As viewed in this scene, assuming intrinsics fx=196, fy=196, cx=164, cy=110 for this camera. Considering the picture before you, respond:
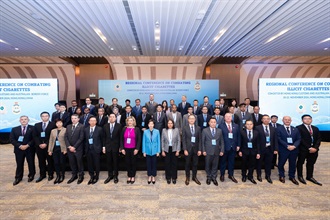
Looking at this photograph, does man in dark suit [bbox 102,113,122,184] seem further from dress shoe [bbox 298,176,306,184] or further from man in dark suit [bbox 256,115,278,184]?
dress shoe [bbox 298,176,306,184]

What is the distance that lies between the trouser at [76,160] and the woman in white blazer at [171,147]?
6.00 feet

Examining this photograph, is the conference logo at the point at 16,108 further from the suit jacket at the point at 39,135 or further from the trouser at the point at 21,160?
the suit jacket at the point at 39,135

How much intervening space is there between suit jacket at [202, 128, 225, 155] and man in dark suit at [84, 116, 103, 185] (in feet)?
7.44

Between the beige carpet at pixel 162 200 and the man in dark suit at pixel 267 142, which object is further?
the man in dark suit at pixel 267 142

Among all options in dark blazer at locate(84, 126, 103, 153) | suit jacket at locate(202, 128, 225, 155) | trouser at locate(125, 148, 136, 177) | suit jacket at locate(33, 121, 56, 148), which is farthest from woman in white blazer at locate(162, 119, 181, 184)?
suit jacket at locate(33, 121, 56, 148)

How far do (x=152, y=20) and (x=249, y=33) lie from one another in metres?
2.80

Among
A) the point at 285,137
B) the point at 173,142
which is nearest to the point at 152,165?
the point at 173,142

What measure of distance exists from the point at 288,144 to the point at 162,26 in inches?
154

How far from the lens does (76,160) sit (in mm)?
4418

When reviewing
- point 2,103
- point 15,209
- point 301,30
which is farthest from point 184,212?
point 2,103

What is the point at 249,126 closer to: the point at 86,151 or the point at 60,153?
the point at 86,151

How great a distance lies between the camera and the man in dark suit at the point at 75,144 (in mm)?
4188

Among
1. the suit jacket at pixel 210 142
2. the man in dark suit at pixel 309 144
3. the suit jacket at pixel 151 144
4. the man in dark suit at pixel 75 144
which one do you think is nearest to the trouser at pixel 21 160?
the man in dark suit at pixel 75 144

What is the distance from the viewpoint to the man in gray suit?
4.14 metres
